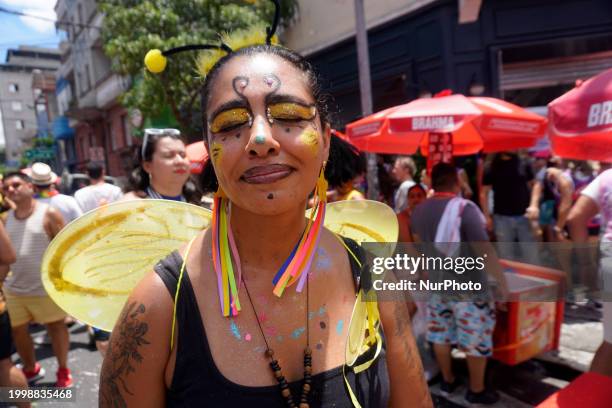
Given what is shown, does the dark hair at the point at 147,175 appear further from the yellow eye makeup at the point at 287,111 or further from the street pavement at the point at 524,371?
the yellow eye makeup at the point at 287,111

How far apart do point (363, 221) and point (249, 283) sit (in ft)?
1.87

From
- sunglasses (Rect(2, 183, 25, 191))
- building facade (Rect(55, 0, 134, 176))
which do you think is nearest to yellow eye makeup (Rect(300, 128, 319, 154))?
sunglasses (Rect(2, 183, 25, 191))

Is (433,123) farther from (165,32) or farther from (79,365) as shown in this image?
(165,32)

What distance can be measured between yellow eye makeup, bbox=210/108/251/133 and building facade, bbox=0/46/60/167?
38640mm

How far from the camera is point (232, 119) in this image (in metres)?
1.08

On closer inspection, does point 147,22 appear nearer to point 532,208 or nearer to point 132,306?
point 532,208

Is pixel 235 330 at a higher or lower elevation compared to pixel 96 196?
lower

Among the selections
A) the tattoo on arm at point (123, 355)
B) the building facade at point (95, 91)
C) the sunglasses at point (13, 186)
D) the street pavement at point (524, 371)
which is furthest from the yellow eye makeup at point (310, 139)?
the building facade at point (95, 91)

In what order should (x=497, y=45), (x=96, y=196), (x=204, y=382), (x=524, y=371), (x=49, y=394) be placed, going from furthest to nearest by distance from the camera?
(x=497, y=45), (x=96, y=196), (x=524, y=371), (x=49, y=394), (x=204, y=382)

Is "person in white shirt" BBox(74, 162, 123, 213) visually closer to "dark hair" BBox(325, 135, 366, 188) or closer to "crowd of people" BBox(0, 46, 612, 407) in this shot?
"dark hair" BBox(325, 135, 366, 188)

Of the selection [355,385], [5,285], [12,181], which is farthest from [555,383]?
[12,181]

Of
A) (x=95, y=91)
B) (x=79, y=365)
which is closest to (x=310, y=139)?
(x=79, y=365)

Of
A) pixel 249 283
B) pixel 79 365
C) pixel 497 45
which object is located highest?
pixel 497 45

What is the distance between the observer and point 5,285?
362cm
